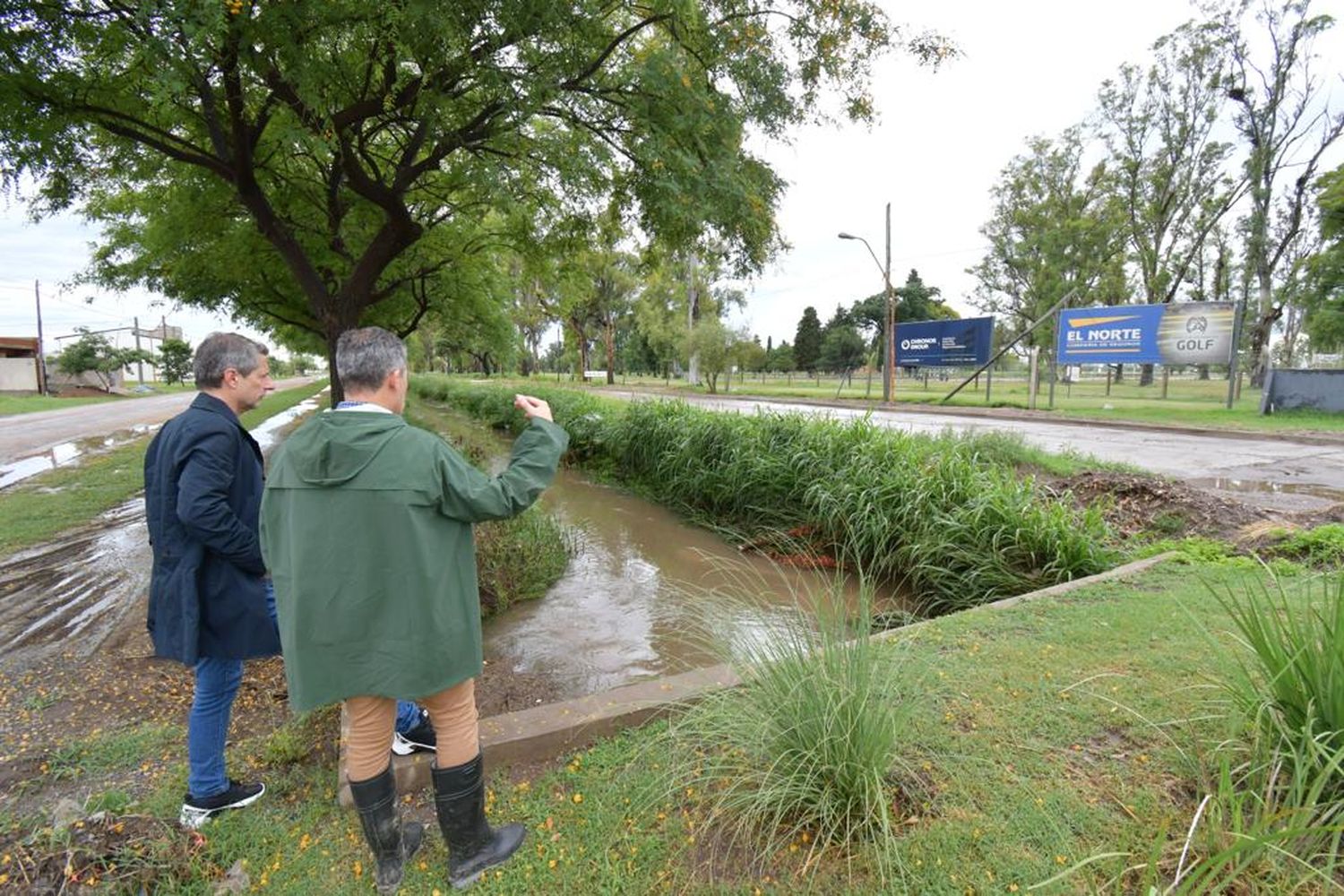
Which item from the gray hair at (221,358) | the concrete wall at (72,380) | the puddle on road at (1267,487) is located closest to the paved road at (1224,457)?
the puddle on road at (1267,487)

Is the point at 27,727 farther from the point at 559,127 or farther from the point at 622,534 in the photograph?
the point at 559,127

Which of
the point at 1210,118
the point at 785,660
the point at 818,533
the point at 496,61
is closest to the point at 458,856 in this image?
the point at 785,660

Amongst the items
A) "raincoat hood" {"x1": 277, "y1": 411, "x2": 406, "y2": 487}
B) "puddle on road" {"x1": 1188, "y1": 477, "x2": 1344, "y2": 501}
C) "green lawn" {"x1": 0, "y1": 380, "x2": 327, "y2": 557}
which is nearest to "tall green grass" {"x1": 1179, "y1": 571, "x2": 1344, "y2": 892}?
"raincoat hood" {"x1": 277, "y1": 411, "x2": 406, "y2": 487}

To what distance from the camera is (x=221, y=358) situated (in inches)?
97.3

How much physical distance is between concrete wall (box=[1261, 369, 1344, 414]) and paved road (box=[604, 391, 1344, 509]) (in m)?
3.87

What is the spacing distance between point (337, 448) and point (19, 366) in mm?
58828

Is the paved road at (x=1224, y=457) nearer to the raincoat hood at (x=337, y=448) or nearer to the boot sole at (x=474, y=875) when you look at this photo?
the boot sole at (x=474, y=875)

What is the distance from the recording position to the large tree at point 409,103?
4.92 m

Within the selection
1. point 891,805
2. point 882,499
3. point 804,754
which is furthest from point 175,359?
point 891,805

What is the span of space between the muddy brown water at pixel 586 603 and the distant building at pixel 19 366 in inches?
1926

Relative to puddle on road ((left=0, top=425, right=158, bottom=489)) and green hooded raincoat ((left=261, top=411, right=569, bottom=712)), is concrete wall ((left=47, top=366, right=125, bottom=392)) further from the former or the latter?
green hooded raincoat ((left=261, top=411, right=569, bottom=712))

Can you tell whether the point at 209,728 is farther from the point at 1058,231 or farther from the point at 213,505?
the point at 1058,231

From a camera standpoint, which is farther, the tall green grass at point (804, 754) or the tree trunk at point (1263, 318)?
the tree trunk at point (1263, 318)

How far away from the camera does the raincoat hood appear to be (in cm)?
181
